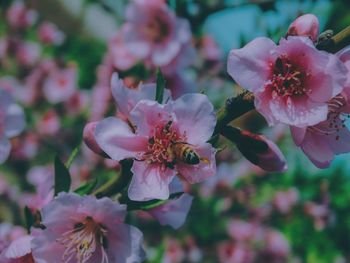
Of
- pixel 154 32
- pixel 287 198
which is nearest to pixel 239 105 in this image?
pixel 154 32

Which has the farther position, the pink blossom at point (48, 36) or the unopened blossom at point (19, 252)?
the pink blossom at point (48, 36)

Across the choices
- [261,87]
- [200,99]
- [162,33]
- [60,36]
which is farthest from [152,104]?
[60,36]

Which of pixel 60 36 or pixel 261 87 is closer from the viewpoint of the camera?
pixel 261 87

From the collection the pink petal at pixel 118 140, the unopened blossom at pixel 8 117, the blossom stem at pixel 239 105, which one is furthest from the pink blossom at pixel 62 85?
the blossom stem at pixel 239 105

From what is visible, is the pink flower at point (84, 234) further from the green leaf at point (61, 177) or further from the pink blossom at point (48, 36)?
the pink blossom at point (48, 36)

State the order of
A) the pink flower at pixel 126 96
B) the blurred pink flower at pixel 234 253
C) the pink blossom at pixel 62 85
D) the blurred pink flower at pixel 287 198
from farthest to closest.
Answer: the pink blossom at pixel 62 85 → the blurred pink flower at pixel 234 253 → the blurred pink flower at pixel 287 198 → the pink flower at pixel 126 96

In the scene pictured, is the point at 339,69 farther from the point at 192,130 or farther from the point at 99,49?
the point at 99,49

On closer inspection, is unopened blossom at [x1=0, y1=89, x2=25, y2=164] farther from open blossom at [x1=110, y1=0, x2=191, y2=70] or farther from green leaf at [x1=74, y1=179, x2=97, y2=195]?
open blossom at [x1=110, y1=0, x2=191, y2=70]

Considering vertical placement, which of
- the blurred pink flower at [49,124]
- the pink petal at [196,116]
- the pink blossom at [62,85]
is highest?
the pink petal at [196,116]
